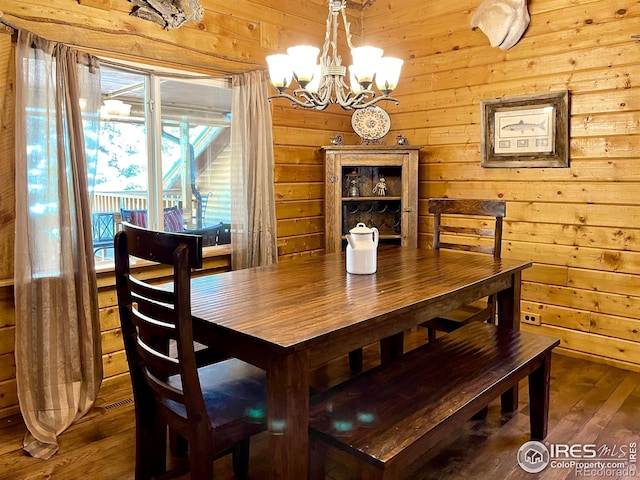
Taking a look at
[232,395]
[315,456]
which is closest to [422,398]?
[315,456]

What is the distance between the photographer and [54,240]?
102 inches

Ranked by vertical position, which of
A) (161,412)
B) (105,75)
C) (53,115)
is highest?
(105,75)

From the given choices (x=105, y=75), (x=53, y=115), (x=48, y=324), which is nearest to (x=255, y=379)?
(x=48, y=324)

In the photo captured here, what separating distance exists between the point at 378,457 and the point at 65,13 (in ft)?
8.67

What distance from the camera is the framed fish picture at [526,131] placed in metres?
3.34

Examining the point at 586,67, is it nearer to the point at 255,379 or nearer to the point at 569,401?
the point at 569,401

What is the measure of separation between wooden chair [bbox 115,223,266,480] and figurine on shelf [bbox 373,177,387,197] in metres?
2.32

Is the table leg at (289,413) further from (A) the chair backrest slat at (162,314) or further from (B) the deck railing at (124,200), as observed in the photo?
(B) the deck railing at (124,200)

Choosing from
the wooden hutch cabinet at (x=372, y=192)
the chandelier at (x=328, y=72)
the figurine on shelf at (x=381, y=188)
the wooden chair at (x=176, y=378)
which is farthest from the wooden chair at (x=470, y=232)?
the wooden chair at (x=176, y=378)

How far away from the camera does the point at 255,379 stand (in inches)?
76.7

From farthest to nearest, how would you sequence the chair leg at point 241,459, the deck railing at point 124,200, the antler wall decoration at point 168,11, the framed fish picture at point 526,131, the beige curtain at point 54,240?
the framed fish picture at point 526,131, the deck railing at point 124,200, the antler wall decoration at point 168,11, the beige curtain at point 54,240, the chair leg at point 241,459

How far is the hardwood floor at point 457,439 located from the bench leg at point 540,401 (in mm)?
66

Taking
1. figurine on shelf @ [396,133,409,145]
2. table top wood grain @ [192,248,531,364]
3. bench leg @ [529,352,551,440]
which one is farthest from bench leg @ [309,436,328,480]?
figurine on shelf @ [396,133,409,145]

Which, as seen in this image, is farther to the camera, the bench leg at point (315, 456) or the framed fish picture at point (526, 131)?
the framed fish picture at point (526, 131)
